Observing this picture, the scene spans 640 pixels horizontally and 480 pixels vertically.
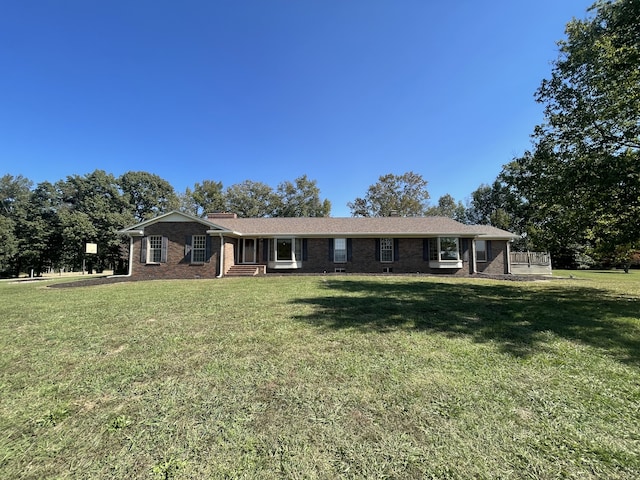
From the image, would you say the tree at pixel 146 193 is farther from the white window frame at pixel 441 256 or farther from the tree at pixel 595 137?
the tree at pixel 595 137

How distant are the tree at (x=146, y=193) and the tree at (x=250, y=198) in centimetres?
838

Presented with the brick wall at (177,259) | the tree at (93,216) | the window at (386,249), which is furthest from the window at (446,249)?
the tree at (93,216)

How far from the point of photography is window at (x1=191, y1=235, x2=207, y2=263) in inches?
632

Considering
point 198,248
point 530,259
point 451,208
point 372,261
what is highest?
point 451,208

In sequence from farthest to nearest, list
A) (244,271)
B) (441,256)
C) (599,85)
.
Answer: (441,256) → (244,271) → (599,85)

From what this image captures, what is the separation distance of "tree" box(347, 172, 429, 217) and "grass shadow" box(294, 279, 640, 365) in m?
26.8

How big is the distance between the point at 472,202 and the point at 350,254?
3406cm

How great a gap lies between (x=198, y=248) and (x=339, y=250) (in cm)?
829

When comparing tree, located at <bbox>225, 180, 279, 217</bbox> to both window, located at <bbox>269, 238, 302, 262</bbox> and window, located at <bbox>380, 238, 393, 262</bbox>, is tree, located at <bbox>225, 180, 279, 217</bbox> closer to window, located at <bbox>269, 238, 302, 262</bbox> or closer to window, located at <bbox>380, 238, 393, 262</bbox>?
window, located at <bbox>269, 238, 302, 262</bbox>

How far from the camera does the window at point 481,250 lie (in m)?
18.9

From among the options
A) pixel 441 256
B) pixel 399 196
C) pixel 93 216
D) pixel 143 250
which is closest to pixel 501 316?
pixel 441 256

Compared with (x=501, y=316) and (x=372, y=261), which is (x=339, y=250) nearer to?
(x=372, y=261)

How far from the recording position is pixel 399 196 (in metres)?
35.8

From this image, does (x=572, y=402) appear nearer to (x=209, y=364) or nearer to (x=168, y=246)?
(x=209, y=364)
